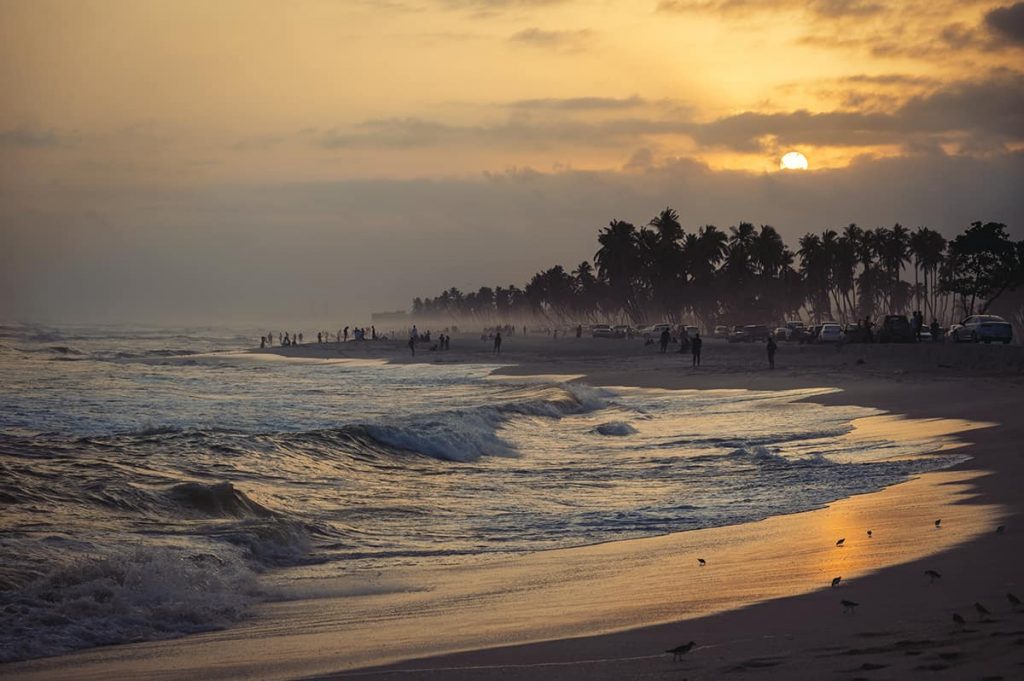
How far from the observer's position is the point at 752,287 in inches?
6107

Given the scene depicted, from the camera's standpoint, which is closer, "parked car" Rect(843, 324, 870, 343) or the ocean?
the ocean

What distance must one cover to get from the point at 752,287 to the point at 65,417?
136 m

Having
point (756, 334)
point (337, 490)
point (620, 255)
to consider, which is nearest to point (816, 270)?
point (620, 255)

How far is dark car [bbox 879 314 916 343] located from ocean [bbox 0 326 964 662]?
98.3 ft

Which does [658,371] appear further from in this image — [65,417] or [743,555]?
[743,555]

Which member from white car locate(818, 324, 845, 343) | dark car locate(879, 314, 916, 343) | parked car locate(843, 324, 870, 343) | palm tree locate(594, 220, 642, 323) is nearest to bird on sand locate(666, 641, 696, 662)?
parked car locate(843, 324, 870, 343)

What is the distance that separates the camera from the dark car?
→ 5828 centimetres

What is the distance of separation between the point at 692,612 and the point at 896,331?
5574 centimetres

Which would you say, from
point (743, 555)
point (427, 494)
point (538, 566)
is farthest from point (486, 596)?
point (427, 494)

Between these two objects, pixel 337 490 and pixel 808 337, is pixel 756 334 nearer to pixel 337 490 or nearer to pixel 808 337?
pixel 808 337

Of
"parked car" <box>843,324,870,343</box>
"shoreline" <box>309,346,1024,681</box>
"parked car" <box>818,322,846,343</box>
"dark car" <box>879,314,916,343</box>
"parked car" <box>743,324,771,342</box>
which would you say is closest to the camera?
"shoreline" <box>309,346,1024,681</box>

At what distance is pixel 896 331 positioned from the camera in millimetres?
58812

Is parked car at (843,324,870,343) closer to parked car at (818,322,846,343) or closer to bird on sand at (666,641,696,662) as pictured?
parked car at (818,322,846,343)

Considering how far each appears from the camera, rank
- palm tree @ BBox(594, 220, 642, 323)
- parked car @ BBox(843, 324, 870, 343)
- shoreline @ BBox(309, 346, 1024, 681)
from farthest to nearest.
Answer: palm tree @ BBox(594, 220, 642, 323), parked car @ BBox(843, 324, 870, 343), shoreline @ BBox(309, 346, 1024, 681)
